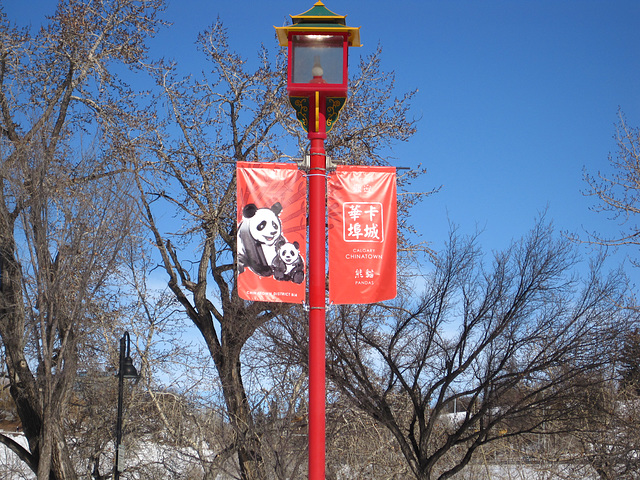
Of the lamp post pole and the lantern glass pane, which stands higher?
the lantern glass pane

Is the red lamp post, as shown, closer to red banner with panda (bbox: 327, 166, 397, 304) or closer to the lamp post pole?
the lamp post pole

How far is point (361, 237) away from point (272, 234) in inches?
39.6

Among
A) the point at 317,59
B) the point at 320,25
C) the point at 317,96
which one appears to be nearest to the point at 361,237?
the point at 317,96

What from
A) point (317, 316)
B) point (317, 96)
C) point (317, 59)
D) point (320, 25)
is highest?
point (320, 25)

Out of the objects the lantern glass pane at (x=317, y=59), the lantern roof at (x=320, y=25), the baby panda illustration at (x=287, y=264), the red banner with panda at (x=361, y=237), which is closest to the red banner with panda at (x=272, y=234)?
the baby panda illustration at (x=287, y=264)

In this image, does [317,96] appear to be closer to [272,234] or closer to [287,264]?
[272,234]

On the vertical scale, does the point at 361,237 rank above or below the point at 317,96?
below

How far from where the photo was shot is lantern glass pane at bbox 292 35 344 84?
7.46 metres

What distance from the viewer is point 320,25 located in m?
7.50

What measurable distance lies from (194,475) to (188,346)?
394cm

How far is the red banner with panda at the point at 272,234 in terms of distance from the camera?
7773mm

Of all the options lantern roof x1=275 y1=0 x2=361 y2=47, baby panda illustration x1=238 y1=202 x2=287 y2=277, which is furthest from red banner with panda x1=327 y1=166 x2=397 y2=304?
lantern roof x1=275 y1=0 x2=361 y2=47

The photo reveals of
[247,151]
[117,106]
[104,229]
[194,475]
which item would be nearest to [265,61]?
[247,151]

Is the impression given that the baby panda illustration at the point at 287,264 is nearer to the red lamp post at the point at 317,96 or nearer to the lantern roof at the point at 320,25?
the red lamp post at the point at 317,96
